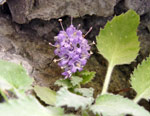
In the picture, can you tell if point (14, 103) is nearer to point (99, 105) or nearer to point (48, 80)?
point (99, 105)

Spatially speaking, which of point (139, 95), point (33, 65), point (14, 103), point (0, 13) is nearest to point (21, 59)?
point (33, 65)

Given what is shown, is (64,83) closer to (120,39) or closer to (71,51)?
(71,51)

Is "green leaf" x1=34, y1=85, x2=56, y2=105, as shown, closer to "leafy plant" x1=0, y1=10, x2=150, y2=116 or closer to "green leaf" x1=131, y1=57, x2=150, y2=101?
"leafy plant" x1=0, y1=10, x2=150, y2=116

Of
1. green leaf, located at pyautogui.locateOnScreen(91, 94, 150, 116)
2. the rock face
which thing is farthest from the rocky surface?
green leaf, located at pyautogui.locateOnScreen(91, 94, 150, 116)

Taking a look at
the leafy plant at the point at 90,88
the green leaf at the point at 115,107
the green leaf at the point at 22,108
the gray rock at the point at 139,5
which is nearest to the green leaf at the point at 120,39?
the leafy plant at the point at 90,88

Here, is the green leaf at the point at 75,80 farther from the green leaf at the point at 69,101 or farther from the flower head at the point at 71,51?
the green leaf at the point at 69,101
